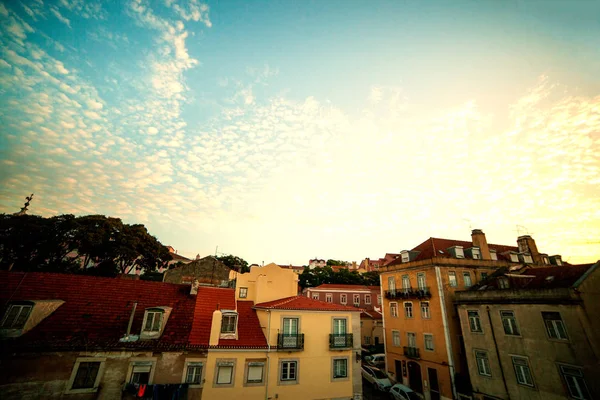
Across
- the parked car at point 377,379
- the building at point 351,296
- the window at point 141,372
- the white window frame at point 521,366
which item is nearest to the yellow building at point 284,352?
the window at point 141,372

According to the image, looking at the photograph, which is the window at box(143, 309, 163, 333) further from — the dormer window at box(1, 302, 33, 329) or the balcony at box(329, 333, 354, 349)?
the balcony at box(329, 333, 354, 349)

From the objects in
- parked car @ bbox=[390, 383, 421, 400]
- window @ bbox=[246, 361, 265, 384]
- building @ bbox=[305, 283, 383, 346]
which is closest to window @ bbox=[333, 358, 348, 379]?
window @ bbox=[246, 361, 265, 384]

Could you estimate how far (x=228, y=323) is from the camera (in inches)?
739

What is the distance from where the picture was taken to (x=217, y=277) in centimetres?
4675

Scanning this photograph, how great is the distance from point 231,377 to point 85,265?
30733 millimetres

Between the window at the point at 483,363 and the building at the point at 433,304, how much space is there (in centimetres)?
227

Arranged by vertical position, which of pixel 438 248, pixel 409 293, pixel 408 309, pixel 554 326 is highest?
pixel 438 248

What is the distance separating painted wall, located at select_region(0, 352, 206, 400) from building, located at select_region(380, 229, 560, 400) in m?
22.0

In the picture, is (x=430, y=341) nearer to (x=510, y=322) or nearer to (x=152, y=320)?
(x=510, y=322)

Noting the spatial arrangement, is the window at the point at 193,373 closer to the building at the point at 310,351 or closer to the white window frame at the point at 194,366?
the white window frame at the point at 194,366

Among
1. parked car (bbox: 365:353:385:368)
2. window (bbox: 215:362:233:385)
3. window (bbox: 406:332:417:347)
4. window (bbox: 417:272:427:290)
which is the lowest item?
parked car (bbox: 365:353:385:368)

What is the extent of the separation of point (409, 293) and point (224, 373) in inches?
824

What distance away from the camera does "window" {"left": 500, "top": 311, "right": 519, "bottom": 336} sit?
20.2 metres

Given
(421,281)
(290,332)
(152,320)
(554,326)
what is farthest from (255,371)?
(554,326)
